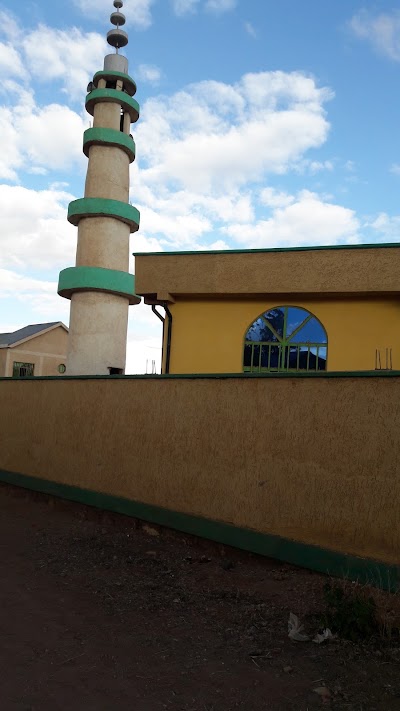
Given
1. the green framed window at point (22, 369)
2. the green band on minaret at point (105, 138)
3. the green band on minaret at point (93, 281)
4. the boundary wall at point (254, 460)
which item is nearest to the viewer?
the boundary wall at point (254, 460)

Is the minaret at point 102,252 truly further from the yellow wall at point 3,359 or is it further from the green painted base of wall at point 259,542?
the yellow wall at point 3,359

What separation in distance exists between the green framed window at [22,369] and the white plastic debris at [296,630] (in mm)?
32994

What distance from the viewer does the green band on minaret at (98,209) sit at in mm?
21062

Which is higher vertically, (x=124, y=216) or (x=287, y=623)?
(x=124, y=216)

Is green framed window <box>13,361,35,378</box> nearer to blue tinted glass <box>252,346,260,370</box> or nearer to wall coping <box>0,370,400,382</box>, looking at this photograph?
wall coping <box>0,370,400,382</box>

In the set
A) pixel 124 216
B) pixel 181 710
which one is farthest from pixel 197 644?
pixel 124 216

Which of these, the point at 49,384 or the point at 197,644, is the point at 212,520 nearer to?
the point at 197,644

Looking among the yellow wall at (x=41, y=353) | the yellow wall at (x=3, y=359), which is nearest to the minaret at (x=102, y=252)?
the yellow wall at (x=3, y=359)

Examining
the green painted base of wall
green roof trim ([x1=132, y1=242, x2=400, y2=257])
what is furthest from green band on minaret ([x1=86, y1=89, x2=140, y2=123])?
the green painted base of wall

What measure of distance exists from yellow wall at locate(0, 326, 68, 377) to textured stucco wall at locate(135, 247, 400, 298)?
2626 centimetres

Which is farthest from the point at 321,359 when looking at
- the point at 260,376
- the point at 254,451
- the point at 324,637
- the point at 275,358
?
the point at 324,637

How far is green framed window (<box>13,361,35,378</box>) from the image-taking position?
35750 millimetres

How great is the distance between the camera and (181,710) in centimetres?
364

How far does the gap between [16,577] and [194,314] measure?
6211 mm
